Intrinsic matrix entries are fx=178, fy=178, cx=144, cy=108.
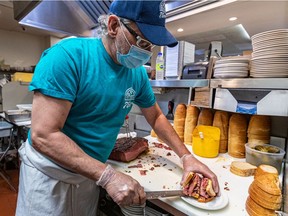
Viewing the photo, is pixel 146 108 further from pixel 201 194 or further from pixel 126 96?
pixel 201 194

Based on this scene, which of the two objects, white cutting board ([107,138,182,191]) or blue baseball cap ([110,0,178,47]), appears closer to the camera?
blue baseball cap ([110,0,178,47])

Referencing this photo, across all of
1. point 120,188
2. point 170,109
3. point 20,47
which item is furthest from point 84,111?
point 20,47

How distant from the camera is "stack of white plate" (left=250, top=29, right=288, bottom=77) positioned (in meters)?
0.97

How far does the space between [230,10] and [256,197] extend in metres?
1.61

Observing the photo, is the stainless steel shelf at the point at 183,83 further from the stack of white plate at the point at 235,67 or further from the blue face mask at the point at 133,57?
the blue face mask at the point at 133,57

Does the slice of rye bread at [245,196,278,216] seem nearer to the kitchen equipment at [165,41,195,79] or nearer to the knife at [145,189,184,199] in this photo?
the knife at [145,189,184,199]

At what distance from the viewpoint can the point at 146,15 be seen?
75cm

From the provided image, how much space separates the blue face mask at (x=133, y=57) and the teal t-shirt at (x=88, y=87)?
0.15ft

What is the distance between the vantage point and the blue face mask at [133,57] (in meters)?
0.82

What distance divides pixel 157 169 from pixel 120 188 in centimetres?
41

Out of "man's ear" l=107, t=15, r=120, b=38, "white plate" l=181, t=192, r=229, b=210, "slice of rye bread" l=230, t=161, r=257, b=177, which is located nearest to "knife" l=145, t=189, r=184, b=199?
"white plate" l=181, t=192, r=229, b=210

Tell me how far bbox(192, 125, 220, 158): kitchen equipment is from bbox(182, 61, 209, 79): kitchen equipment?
0.43 m

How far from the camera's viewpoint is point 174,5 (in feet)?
5.02

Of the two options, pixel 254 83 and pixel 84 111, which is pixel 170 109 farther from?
pixel 84 111
